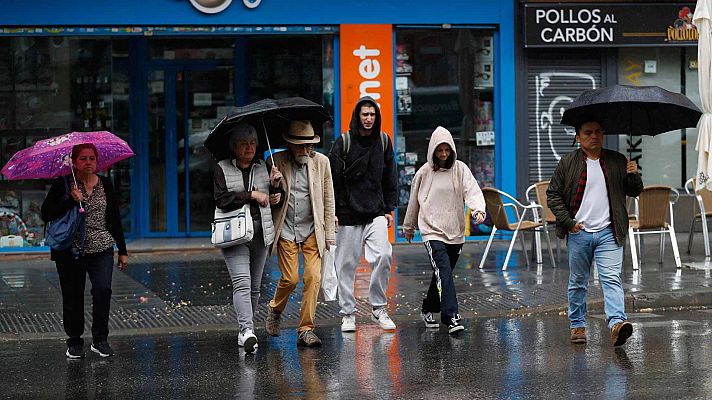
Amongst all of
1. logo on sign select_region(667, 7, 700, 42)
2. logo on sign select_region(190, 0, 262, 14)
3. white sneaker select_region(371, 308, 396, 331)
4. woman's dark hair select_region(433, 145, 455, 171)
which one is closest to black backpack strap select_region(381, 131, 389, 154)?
woman's dark hair select_region(433, 145, 455, 171)

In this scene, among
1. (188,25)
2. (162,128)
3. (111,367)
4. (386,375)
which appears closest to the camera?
(386,375)

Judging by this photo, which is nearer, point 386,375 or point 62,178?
point 386,375

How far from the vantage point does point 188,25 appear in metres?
15.4

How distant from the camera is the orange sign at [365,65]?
1577cm

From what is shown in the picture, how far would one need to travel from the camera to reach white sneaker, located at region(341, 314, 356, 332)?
9516 mm

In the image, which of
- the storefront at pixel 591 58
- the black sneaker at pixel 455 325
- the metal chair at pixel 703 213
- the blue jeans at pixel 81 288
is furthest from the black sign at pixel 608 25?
the blue jeans at pixel 81 288

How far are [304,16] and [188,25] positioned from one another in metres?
1.57

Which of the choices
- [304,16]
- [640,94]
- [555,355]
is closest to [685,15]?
[304,16]

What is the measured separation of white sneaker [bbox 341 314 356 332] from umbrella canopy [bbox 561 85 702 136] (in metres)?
2.37

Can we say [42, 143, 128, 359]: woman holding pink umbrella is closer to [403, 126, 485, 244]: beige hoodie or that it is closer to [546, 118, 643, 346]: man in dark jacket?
[403, 126, 485, 244]: beige hoodie

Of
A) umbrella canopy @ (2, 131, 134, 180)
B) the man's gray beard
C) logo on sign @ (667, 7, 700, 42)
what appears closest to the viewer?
umbrella canopy @ (2, 131, 134, 180)

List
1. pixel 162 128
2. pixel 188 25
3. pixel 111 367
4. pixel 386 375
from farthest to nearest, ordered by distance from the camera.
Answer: pixel 162 128
pixel 188 25
pixel 111 367
pixel 386 375

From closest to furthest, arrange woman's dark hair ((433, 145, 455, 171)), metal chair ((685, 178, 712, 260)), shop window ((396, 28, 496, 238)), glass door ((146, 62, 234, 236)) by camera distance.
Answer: woman's dark hair ((433, 145, 455, 171)) < metal chair ((685, 178, 712, 260)) < shop window ((396, 28, 496, 238)) < glass door ((146, 62, 234, 236))

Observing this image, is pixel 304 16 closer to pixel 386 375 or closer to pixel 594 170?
pixel 594 170
